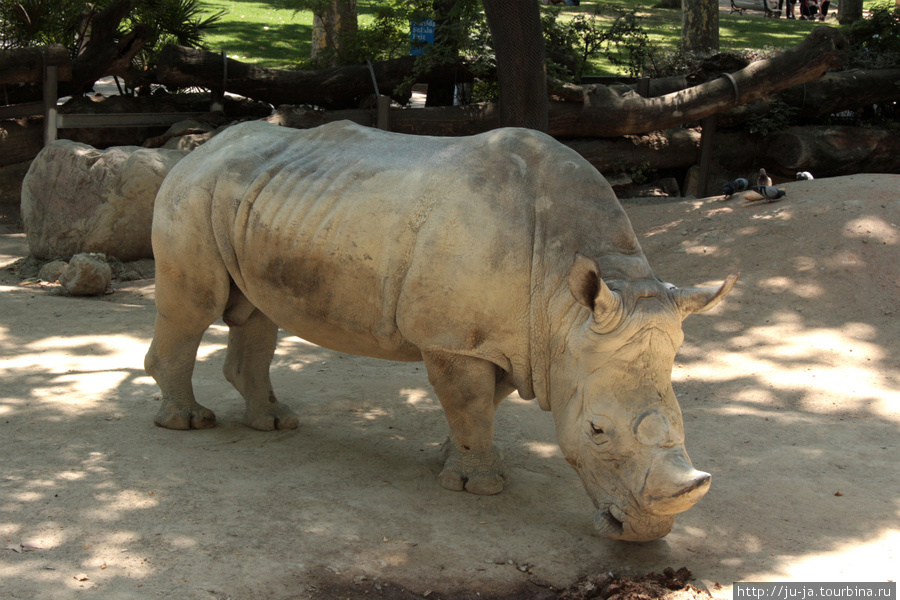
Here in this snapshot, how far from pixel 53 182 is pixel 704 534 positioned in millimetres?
8861

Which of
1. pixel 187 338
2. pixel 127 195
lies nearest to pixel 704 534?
pixel 187 338

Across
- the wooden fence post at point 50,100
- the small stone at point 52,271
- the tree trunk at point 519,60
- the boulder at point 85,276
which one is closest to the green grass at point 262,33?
the wooden fence post at point 50,100

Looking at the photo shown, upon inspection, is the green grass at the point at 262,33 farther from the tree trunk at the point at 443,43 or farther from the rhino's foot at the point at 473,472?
the rhino's foot at the point at 473,472

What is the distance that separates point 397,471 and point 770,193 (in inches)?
271

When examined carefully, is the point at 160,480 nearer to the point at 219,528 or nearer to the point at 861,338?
the point at 219,528

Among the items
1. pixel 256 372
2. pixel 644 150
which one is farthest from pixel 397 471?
pixel 644 150

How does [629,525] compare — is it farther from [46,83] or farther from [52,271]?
[46,83]

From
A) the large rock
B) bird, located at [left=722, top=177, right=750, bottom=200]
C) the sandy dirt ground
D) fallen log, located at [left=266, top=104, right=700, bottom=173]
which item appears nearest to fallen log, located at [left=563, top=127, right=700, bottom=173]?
fallen log, located at [left=266, top=104, right=700, bottom=173]

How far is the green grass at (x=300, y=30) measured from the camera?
2177cm

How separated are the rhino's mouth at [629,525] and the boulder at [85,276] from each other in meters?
6.88

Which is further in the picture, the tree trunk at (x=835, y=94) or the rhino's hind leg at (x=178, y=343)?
the tree trunk at (x=835, y=94)

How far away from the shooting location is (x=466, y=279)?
4367mm

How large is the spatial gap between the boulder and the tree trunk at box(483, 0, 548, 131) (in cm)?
473

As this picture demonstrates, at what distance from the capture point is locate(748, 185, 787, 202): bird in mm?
10266
